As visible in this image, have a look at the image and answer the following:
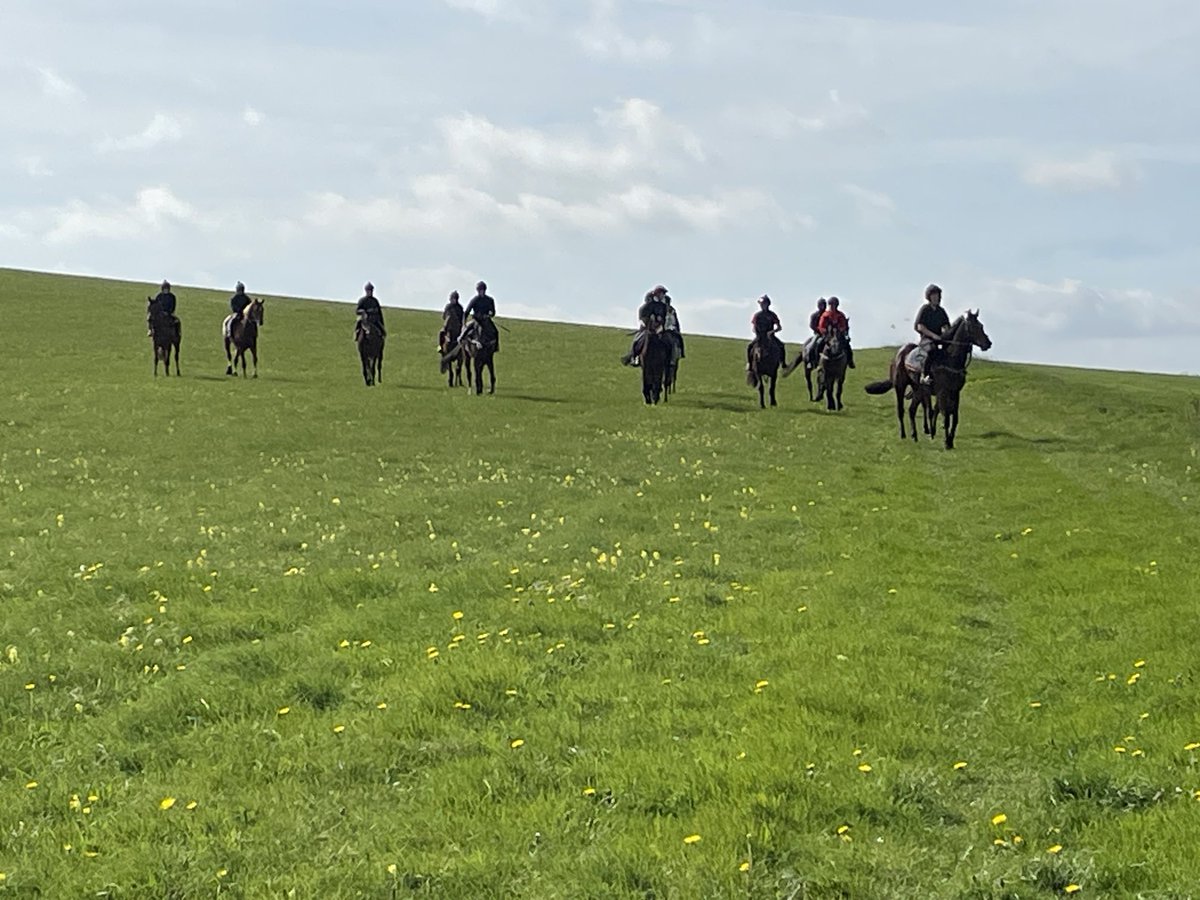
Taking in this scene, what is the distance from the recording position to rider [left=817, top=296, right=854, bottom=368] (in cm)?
3791

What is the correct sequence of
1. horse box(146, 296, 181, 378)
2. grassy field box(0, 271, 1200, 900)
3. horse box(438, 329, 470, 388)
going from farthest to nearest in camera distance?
horse box(146, 296, 181, 378)
horse box(438, 329, 470, 388)
grassy field box(0, 271, 1200, 900)

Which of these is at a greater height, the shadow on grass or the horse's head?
the horse's head

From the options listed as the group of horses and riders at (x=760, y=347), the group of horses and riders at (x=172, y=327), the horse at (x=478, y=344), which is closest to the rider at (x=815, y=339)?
the group of horses and riders at (x=760, y=347)

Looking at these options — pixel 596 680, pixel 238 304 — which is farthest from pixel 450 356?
pixel 596 680

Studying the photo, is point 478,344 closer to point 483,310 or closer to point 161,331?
point 483,310

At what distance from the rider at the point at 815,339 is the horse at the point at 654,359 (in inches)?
181

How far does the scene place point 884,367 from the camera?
2501 inches

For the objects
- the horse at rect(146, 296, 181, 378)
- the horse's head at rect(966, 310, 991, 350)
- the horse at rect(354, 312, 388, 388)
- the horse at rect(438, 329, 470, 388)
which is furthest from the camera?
the horse at rect(146, 296, 181, 378)

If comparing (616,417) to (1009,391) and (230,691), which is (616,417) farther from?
(230,691)

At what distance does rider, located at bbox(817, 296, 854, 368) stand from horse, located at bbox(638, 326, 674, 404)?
4.39m

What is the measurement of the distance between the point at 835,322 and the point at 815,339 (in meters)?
2.01

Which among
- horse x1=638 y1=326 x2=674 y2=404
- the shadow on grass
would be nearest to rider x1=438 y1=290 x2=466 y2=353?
horse x1=638 y1=326 x2=674 y2=404

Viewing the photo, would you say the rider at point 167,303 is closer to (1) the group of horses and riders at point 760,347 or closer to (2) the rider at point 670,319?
(1) the group of horses and riders at point 760,347

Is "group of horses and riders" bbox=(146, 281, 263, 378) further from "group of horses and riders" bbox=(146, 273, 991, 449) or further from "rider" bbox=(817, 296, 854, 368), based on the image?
"rider" bbox=(817, 296, 854, 368)
